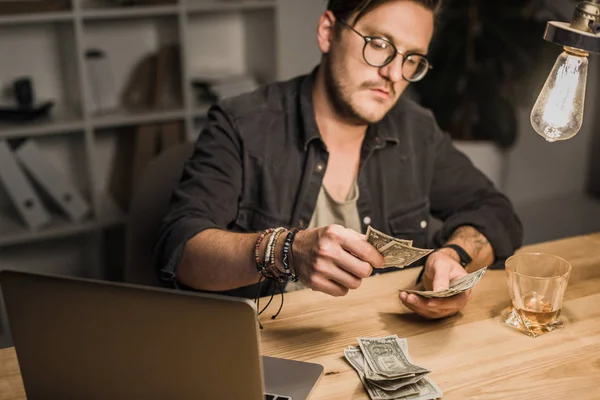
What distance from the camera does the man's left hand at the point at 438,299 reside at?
1.32 m

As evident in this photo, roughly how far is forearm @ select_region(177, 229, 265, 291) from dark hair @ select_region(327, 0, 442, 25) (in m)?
0.65

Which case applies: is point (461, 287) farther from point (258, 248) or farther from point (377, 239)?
point (258, 248)

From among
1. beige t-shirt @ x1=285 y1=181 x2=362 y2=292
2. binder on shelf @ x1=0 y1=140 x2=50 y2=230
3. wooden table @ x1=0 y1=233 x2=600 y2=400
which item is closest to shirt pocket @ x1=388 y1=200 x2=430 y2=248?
beige t-shirt @ x1=285 y1=181 x2=362 y2=292

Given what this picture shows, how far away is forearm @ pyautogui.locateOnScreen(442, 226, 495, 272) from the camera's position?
5.39ft

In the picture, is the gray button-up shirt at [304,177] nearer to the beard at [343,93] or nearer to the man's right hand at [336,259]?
the beard at [343,93]

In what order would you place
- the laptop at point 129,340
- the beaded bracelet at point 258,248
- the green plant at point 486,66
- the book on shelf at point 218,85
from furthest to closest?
the green plant at point 486,66 → the book on shelf at point 218,85 → the beaded bracelet at point 258,248 → the laptop at point 129,340

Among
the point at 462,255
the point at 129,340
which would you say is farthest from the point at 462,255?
the point at 129,340

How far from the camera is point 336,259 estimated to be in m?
1.20

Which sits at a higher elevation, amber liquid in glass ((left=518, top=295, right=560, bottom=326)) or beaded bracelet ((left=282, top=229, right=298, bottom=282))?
beaded bracelet ((left=282, top=229, right=298, bottom=282))

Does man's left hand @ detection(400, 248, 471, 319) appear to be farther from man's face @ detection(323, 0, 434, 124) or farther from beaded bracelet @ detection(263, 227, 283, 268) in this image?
man's face @ detection(323, 0, 434, 124)

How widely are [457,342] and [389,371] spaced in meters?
0.19

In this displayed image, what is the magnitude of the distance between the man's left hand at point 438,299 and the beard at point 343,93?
0.48 meters

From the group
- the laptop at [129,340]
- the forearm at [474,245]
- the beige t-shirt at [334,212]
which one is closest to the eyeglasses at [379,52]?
the beige t-shirt at [334,212]

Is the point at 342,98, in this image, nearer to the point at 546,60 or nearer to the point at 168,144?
the point at 168,144
